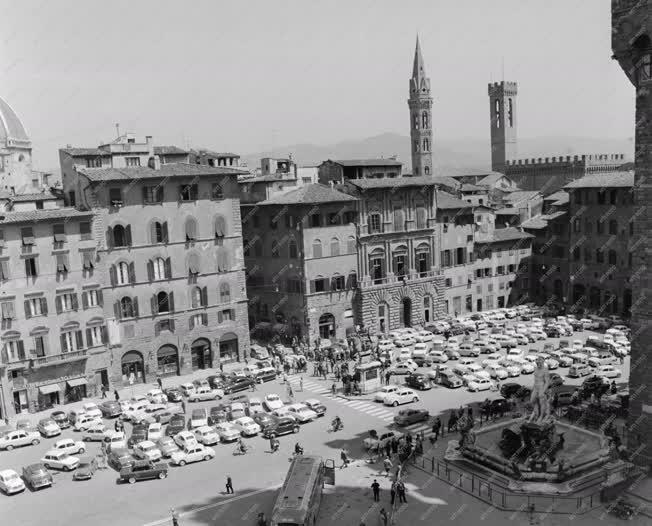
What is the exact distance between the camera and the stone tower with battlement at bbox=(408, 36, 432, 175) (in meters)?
128

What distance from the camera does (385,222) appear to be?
7456 cm

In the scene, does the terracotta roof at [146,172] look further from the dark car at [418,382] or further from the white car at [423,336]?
the dark car at [418,382]

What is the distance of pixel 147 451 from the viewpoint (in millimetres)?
41719

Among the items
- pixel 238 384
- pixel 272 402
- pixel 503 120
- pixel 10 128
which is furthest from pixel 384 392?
pixel 503 120

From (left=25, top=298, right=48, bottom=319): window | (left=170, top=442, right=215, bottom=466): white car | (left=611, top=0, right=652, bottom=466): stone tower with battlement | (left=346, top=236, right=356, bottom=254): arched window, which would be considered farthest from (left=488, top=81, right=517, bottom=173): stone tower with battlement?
(left=170, top=442, right=215, bottom=466): white car

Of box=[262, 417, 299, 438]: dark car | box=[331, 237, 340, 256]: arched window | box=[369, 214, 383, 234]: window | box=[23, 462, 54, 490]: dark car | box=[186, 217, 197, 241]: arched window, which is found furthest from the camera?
box=[369, 214, 383, 234]: window

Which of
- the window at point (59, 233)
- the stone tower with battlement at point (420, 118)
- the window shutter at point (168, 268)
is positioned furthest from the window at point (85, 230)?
the stone tower with battlement at point (420, 118)

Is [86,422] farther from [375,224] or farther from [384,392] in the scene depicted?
[375,224]

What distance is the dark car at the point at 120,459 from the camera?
40.3 meters

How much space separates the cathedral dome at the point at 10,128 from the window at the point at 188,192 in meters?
57.7

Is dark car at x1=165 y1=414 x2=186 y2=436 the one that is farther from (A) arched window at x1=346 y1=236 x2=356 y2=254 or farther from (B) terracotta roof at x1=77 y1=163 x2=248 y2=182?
(A) arched window at x1=346 y1=236 x2=356 y2=254

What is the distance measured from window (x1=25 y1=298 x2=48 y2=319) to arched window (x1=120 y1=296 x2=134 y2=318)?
650cm

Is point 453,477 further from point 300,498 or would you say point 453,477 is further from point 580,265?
point 580,265

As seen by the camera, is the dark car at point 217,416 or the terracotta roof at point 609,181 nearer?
the dark car at point 217,416
